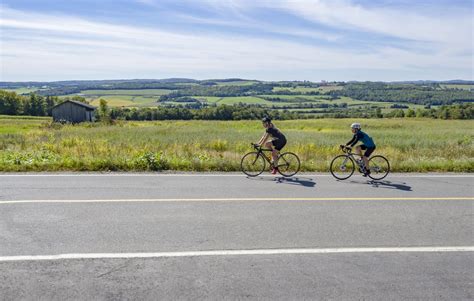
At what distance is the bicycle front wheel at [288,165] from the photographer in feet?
34.8

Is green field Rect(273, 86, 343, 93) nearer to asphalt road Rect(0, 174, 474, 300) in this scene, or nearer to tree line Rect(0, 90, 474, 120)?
tree line Rect(0, 90, 474, 120)

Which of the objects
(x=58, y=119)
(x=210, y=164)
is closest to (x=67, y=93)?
(x=58, y=119)

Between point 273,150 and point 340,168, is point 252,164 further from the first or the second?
point 340,168

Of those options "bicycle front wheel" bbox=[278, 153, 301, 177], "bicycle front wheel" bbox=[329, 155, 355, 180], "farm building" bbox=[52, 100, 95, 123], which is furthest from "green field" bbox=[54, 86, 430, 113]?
"bicycle front wheel" bbox=[329, 155, 355, 180]

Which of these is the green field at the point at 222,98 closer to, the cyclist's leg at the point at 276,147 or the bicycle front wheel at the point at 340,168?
the cyclist's leg at the point at 276,147

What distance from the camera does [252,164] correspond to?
10.6m

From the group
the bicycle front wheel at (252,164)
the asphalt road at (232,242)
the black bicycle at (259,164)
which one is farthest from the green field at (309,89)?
the asphalt road at (232,242)

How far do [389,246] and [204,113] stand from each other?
91.6 meters

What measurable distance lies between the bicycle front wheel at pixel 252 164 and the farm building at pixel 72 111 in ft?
176

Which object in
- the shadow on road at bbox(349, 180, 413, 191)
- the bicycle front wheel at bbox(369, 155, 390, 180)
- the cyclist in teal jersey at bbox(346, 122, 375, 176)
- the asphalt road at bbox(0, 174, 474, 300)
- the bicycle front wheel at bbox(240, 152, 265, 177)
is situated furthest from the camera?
the bicycle front wheel at bbox(240, 152, 265, 177)

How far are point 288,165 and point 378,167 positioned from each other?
2541 millimetres

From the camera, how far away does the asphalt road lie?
4084 mm

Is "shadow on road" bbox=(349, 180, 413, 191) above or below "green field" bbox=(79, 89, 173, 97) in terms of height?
below

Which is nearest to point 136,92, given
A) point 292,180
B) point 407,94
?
point 407,94
